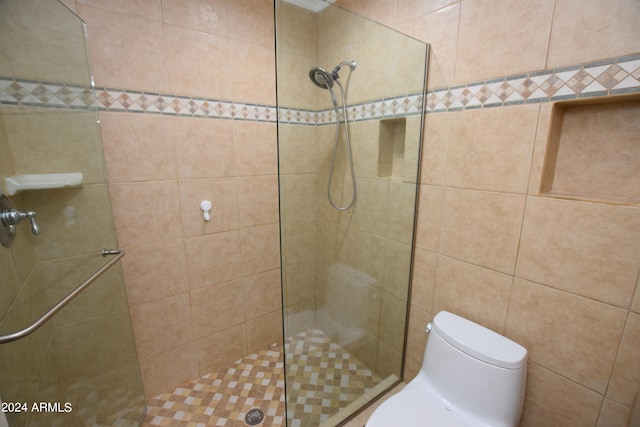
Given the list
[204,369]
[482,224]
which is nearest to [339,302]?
[482,224]

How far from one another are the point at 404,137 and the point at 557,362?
120cm

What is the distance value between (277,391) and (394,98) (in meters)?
1.92

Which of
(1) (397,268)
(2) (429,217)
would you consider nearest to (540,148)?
(2) (429,217)

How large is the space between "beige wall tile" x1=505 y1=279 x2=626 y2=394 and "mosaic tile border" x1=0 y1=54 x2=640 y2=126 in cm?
74

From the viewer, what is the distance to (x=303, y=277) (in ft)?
4.32

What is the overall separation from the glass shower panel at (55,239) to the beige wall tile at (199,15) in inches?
17.7

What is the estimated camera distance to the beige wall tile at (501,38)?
0.97 metres

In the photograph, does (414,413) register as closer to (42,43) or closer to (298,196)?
(298,196)

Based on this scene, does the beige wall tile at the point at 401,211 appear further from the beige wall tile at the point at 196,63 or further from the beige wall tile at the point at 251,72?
the beige wall tile at the point at 196,63

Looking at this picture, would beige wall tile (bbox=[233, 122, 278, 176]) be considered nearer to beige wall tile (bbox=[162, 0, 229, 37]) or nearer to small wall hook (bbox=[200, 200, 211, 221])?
small wall hook (bbox=[200, 200, 211, 221])

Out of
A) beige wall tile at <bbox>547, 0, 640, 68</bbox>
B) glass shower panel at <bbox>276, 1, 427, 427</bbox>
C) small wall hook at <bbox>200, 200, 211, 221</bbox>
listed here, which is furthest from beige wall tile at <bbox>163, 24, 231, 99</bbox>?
beige wall tile at <bbox>547, 0, 640, 68</bbox>

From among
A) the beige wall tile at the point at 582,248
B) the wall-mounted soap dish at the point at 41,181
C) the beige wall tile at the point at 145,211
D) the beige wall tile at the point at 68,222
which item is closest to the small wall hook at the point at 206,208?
the beige wall tile at the point at 145,211

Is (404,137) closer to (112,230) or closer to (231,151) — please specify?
(231,151)

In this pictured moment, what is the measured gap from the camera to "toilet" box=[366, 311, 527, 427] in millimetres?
1033
